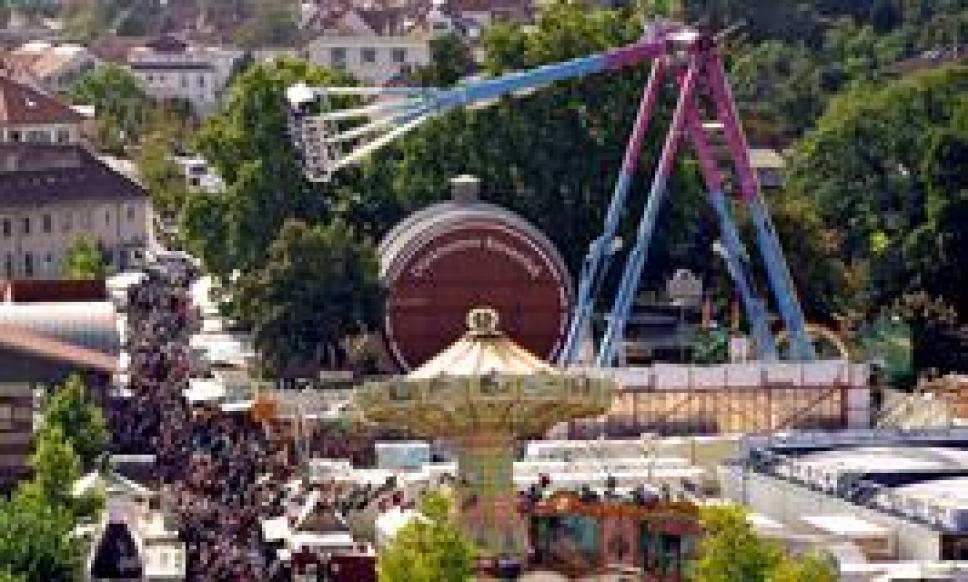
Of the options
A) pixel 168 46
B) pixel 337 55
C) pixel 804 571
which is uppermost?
pixel 168 46

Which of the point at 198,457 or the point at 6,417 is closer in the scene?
the point at 198,457

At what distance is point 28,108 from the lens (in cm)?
11381

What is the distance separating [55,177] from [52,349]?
32090 mm

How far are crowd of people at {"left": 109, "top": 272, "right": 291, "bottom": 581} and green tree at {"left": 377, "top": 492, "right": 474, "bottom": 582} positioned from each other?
11.9 feet

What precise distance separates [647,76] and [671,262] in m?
4.21

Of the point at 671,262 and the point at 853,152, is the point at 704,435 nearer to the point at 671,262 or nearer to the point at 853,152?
the point at 671,262

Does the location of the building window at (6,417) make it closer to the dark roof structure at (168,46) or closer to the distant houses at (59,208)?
the distant houses at (59,208)

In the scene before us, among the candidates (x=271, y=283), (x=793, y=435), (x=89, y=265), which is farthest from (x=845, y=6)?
(x=793, y=435)

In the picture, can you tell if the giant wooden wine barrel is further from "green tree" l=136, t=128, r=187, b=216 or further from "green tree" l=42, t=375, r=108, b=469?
"green tree" l=136, t=128, r=187, b=216

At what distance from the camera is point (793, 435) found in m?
60.2

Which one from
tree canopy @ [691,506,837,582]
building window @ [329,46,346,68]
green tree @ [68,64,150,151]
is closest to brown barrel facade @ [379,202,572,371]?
tree canopy @ [691,506,837,582]

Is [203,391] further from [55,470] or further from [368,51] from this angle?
[368,51]

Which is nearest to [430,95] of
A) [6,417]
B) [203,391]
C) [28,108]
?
[203,391]

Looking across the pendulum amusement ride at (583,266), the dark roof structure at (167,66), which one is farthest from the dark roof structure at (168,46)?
the pendulum amusement ride at (583,266)
